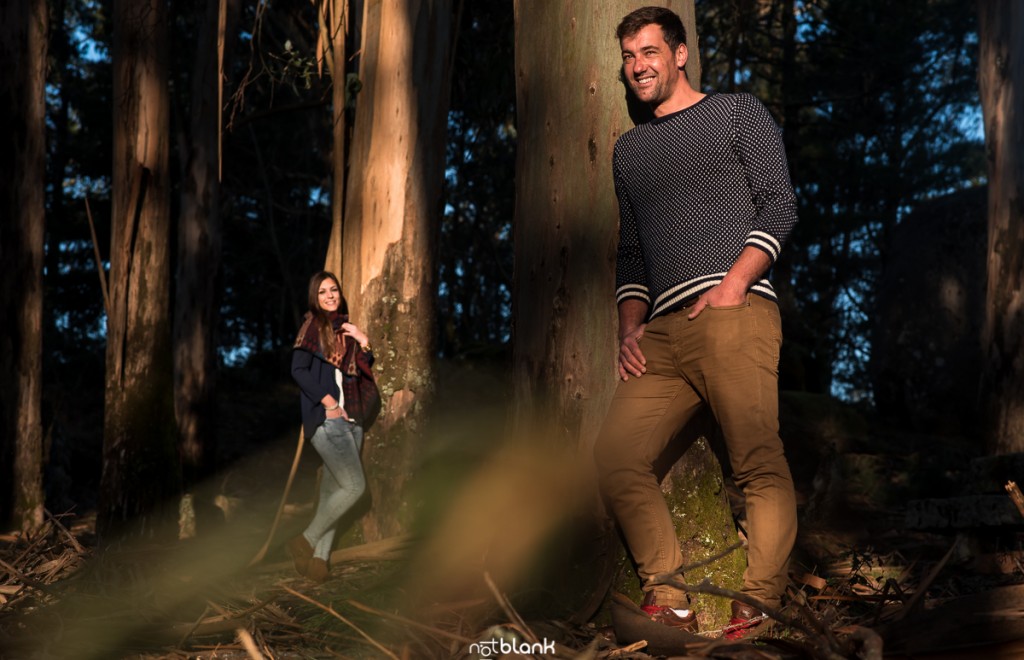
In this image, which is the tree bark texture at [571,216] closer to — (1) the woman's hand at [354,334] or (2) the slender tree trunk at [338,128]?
(1) the woman's hand at [354,334]

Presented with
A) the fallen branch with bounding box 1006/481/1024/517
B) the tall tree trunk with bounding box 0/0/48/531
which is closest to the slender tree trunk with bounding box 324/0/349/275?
the tall tree trunk with bounding box 0/0/48/531

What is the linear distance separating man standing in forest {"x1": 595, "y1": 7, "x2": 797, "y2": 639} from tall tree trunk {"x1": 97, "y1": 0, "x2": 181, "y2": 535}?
5022 millimetres

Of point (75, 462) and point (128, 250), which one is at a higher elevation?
point (128, 250)

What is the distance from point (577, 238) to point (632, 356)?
64 cm

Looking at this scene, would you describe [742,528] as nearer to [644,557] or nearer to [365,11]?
[644,557]

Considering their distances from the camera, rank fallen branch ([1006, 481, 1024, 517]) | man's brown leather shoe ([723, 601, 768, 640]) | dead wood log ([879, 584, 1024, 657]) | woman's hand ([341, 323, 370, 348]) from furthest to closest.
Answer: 1. woman's hand ([341, 323, 370, 348])
2. man's brown leather shoe ([723, 601, 768, 640])
3. fallen branch ([1006, 481, 1024, 517])
4. dead wood log ([879, 584, 1024, 657])

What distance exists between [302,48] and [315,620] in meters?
12.7

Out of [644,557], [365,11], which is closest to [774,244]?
[644,557]

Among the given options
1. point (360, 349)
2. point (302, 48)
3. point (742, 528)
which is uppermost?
point (302, 48)

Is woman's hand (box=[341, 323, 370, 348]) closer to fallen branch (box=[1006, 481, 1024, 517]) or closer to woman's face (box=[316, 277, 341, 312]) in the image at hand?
woman's face (box=[316, 277, 341, 312])

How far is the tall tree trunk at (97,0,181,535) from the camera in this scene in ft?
25.7

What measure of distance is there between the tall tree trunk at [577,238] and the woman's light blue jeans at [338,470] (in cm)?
243

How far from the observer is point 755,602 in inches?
119

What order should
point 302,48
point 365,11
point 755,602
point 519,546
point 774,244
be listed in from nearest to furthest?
1. point 755,602
2. point 774,244
3. point 519,546
4. point 365,11
5. point 302,48
